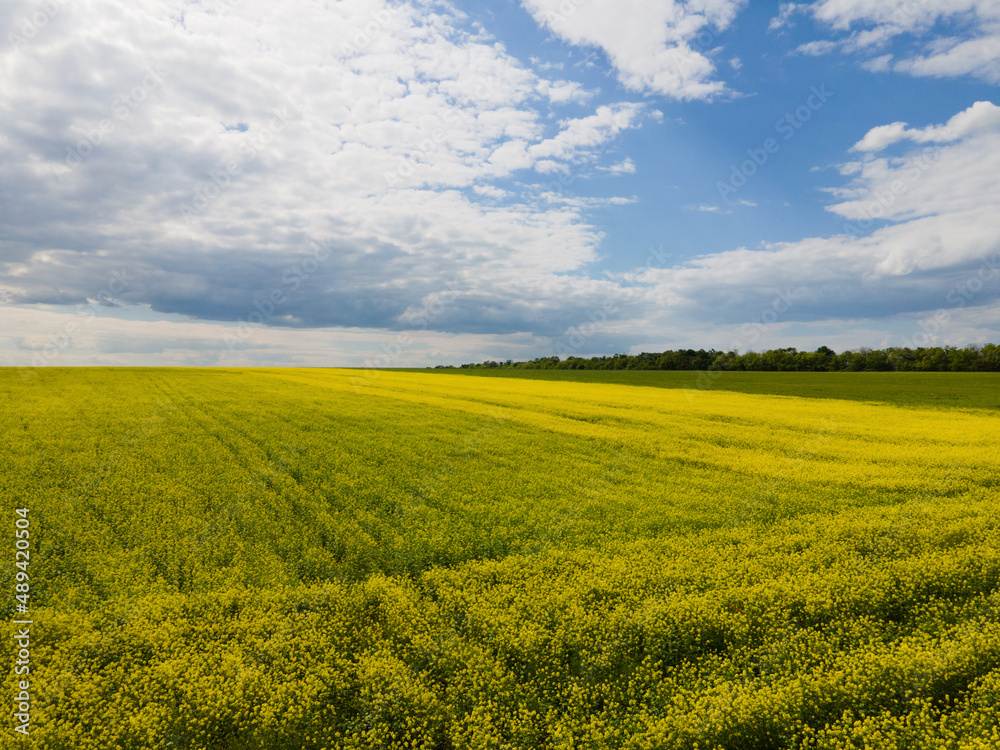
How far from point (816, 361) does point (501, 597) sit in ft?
349

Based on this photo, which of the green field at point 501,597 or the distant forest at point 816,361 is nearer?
the green field at point 501,597

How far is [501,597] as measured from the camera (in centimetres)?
889

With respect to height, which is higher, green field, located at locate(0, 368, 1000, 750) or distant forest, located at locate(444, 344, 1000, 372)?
distant forest, located at locate(444, 344, 1000, 372)

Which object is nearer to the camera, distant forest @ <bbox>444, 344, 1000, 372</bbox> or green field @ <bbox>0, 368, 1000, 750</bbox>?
green field @ <bbox>0, 368, 1000, 750</bbox>

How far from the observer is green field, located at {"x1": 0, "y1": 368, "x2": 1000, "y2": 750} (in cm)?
618

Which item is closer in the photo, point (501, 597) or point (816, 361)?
point (501, 597)

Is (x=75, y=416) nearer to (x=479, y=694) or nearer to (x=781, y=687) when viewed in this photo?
(x=479, y=694)

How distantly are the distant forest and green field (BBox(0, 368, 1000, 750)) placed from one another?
85.3m

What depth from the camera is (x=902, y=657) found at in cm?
700

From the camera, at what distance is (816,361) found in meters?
95.3

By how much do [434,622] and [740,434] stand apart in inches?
814

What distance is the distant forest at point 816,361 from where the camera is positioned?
8194 cm

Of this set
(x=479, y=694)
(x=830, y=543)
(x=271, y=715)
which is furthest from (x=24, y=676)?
(x=830, y=543)

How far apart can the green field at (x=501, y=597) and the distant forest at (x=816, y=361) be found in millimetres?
85318
